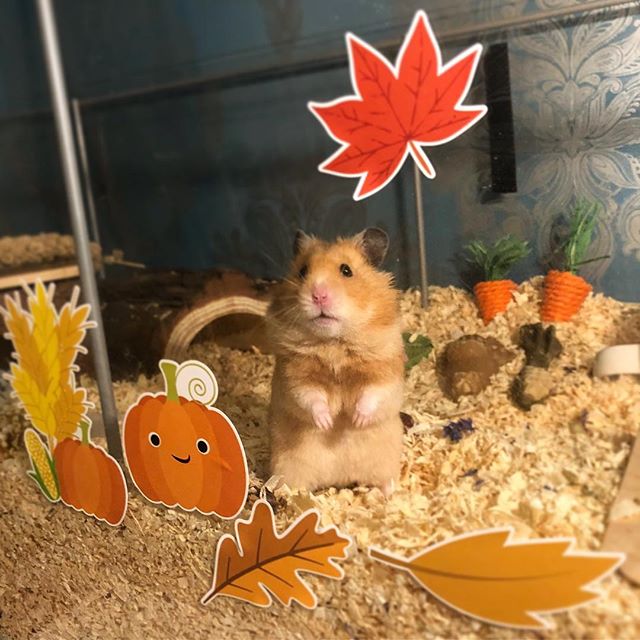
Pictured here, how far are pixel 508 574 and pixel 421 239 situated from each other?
0.67m

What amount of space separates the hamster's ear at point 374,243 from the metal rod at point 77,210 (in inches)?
25.9

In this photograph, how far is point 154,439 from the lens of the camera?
1389 millimetres

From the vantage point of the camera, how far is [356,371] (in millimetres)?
1344

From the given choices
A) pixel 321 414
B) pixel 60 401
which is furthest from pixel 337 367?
pixel 60 401

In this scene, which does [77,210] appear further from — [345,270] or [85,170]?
[345,270]

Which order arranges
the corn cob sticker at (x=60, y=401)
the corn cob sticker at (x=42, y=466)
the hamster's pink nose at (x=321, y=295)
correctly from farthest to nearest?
the corn cob sticker at (x=42, y=466), the corn cob sticker at (x=60, y=401), the hamster's pink nose at (x=321, y=295)

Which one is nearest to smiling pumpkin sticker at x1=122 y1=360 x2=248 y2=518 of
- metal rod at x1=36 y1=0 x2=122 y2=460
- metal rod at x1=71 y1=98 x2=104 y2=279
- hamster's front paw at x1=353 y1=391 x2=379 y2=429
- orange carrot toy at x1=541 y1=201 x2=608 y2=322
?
metal rod at x1=36 y1=0 x2=122 y2=460

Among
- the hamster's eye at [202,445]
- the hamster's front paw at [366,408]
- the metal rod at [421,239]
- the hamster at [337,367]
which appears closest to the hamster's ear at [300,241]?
the hamster at [337,367]

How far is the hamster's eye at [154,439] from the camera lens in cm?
138

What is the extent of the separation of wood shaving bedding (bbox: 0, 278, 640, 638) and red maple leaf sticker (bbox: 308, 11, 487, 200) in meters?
0.39

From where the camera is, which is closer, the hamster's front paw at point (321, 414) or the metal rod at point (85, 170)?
the hamster's front paw at point (321, 414)

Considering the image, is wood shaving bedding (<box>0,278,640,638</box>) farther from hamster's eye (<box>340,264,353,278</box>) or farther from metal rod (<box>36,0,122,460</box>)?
hamster's eye (<box>340,264,353,278</box>)

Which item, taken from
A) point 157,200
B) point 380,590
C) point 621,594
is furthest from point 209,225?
point 621,594

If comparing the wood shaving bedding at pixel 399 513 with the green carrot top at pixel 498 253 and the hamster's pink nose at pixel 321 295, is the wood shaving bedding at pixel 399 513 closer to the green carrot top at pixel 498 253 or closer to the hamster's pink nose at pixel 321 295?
the green carrot top at pixel 498 253
